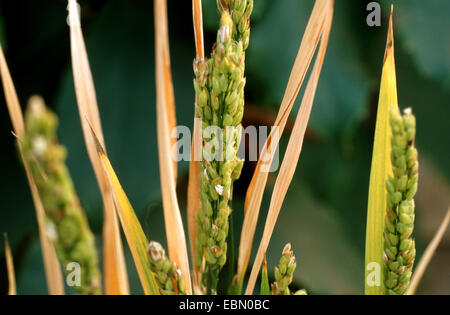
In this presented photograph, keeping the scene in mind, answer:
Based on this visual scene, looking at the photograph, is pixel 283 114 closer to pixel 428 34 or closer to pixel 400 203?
pixel 400 203

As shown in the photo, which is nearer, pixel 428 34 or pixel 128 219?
pixel 128 219

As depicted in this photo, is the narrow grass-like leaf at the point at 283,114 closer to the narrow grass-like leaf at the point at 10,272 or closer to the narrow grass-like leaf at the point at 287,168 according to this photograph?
the narrow grass-like leaf at the point at 287,168

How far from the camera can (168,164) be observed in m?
0.29

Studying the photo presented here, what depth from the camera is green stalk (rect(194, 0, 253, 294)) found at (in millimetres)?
182

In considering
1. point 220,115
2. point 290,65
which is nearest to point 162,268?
point 220,115

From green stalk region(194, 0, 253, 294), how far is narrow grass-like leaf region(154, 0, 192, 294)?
0.06 meters

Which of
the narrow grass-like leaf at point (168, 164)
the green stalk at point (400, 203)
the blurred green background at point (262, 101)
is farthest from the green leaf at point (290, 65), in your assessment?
the green stalk at point (400, 203)

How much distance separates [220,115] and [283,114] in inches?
3.5

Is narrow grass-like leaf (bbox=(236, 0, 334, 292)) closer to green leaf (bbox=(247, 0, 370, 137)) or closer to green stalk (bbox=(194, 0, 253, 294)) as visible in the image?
green stalk (bbox=(194, 0, 253, 294))

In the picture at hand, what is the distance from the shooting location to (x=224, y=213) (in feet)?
0.66

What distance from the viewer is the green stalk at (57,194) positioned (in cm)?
11

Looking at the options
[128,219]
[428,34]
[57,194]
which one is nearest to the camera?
[57,194]

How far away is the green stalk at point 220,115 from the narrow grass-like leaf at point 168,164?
0.06 meters

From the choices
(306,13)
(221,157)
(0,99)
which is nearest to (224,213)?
(221,157)
